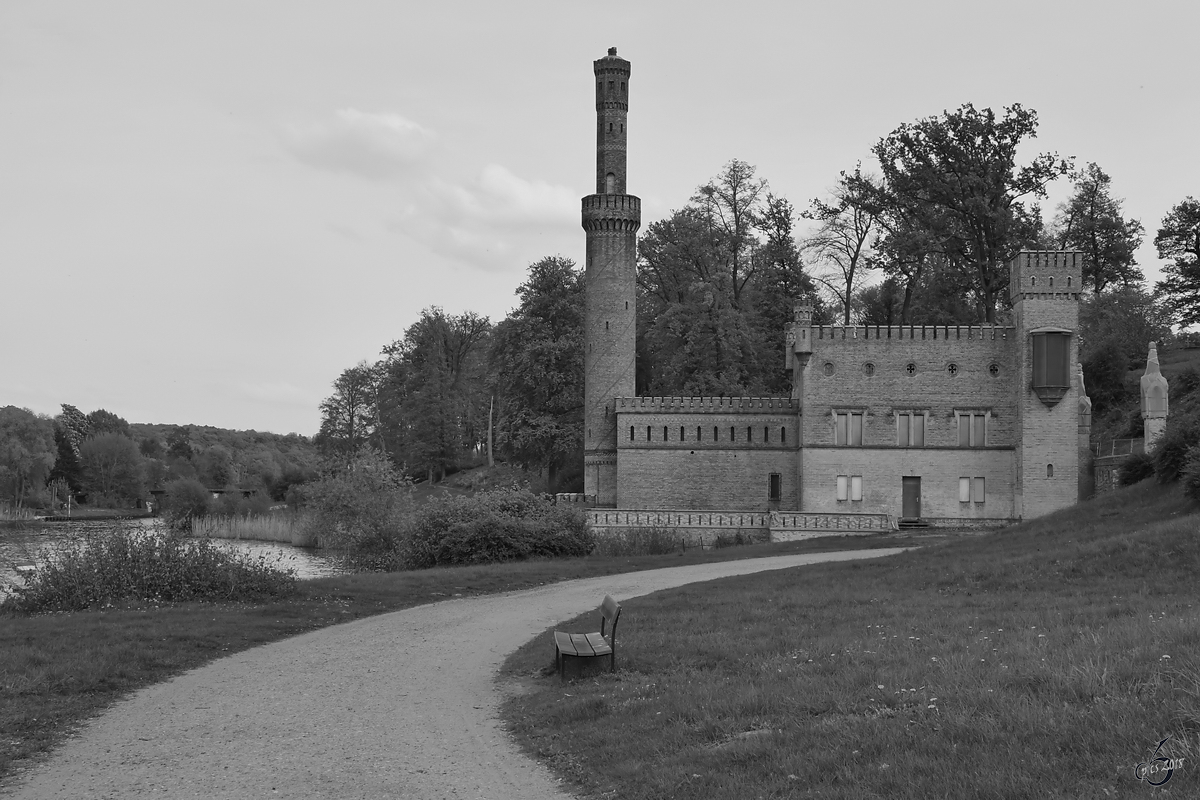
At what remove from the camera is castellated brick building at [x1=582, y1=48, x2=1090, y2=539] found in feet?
147

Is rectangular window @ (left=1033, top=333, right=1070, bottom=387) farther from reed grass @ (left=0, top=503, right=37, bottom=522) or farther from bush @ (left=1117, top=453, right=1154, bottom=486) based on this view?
reed grass @ (left=0, top=503, right=37, bottom=522)

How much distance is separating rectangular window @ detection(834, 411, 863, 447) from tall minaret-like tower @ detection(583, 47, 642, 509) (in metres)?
9.85

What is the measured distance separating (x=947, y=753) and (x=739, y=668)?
186 inches

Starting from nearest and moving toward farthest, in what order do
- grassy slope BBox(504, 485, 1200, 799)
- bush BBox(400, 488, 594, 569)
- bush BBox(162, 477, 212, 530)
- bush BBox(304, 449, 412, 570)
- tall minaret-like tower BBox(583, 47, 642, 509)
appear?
1. grassy slope BBox(504, 485, 1200, 799)
2. bush BBox(400, 488, 594, 569)
3. bush BBox(304, 449, 412, 570)
4. tall minaret-like tower BBox(583, 47, 642, 509)
5. bush BBox(162, 477, 212, 530)

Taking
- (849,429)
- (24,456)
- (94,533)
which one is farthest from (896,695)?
(24,456)

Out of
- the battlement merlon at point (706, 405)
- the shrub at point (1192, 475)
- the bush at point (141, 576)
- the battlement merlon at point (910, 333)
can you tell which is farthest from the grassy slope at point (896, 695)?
the battlement merlon at point (706, 405)

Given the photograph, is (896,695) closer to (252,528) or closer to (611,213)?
(611,213)

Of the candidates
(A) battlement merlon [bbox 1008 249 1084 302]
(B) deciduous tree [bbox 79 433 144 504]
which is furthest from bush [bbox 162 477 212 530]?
(A) battlement merlon [bbox 1008 249 1084 302]

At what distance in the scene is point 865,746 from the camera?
8.34m

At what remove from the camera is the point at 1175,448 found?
28156 mm

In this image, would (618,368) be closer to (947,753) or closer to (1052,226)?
(1052,226)

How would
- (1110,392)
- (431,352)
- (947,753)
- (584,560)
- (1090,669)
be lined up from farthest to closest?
(431,352) < (1110,392) < (584,560) < (1090,669) < (947,753)

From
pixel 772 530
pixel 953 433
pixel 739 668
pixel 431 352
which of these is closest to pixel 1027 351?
pixel 953 433

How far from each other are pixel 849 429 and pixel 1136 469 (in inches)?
561
